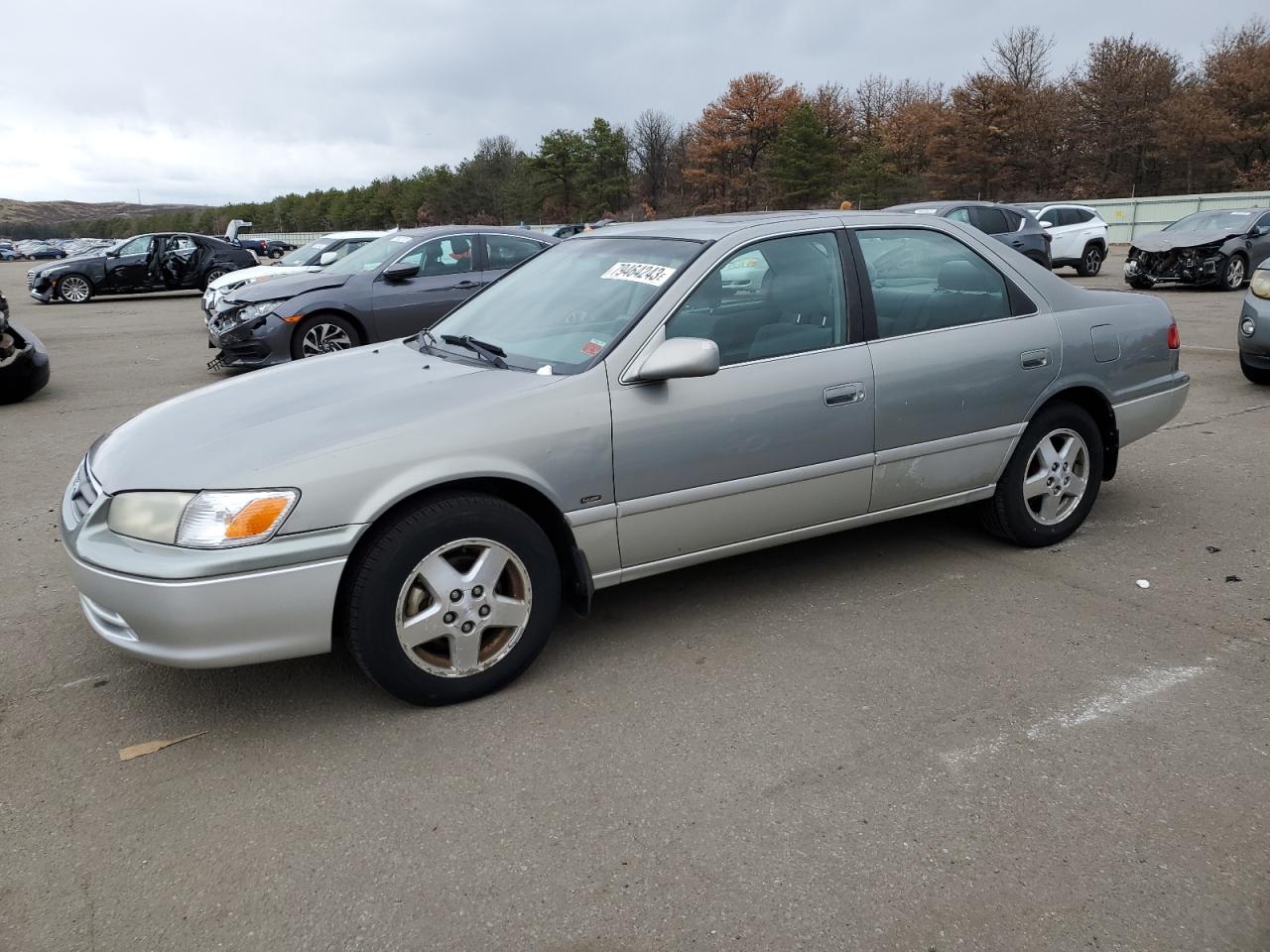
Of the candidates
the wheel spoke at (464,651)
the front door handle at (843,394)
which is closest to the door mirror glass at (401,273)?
the front door handle at (843,394)

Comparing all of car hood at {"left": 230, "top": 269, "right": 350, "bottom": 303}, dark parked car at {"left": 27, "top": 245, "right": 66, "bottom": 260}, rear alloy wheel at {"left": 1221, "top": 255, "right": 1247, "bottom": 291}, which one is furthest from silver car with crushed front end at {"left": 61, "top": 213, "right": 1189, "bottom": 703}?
dark parked car at {"left": 27, "top": 245, "right": 66, "bottom": 260}

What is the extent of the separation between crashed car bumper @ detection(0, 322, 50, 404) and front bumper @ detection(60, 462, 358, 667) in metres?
7.39

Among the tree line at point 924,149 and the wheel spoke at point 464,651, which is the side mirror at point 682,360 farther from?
the tree line at point 924,149

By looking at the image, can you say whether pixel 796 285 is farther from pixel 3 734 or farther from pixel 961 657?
pixel 3 734

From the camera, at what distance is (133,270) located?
72.2 ft

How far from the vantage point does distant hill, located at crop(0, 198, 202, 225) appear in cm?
16812

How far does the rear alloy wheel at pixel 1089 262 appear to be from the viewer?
20.7 metres

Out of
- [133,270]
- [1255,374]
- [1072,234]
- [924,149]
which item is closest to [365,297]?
[1255,374]

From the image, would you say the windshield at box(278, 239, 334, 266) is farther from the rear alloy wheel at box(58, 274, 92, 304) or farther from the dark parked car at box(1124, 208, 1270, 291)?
the dark parked car at box(1124, 208, 1270, 291)

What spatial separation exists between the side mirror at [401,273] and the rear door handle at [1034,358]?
7104 millimetres

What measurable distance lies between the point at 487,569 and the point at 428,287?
24.6ft

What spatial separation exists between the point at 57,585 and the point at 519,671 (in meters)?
2.47

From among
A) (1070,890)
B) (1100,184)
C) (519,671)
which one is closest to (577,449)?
(519,671)

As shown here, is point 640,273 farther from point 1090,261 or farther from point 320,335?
point 1090,261
